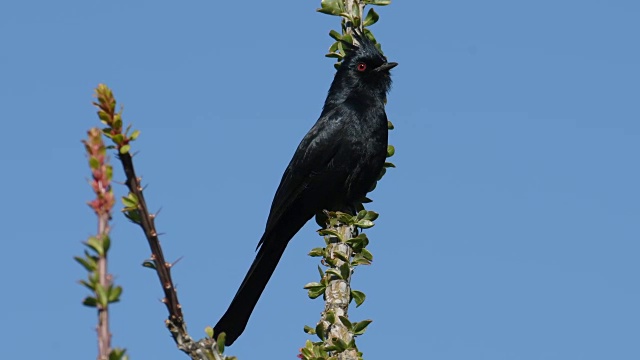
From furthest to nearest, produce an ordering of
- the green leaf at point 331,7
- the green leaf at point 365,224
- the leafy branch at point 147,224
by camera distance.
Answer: the green leaf at point 331,7 → the green leaf at point 365,224 → the leafy branch at point 147,224

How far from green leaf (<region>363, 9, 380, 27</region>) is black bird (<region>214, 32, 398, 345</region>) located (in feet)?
2.06

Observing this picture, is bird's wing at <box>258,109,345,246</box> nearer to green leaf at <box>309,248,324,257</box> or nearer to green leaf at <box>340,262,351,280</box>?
green leaf at <box>309,248,324,257</box>

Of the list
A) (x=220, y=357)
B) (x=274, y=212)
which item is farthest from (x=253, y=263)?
(x=220, y=357)

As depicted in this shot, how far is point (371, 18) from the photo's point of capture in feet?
17.2

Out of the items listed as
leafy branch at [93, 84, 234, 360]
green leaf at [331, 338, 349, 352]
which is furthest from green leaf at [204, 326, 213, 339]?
green leaf at [331, 338, 349, 352]

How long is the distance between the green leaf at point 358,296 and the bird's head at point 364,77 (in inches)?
114

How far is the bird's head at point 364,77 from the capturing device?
6504mm

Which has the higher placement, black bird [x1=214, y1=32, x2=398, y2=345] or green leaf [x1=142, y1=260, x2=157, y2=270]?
black bird [x1=214, y1=32, x2=398, y2=345]

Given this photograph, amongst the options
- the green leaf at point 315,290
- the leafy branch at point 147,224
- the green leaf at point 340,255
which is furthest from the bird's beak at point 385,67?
the leafy branch at point 147,224

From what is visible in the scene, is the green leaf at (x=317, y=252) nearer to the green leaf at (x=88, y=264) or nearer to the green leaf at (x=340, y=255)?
the green leaf at (x=340, y=255)

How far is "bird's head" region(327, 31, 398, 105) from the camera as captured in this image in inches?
256

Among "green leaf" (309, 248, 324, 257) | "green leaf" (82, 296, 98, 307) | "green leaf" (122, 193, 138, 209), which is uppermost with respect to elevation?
"green leaf" (309, 248, 324, 257)

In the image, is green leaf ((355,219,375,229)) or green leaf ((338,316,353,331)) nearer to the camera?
green leaf ((338,316,353,331))

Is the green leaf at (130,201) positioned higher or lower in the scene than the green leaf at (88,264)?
higher
